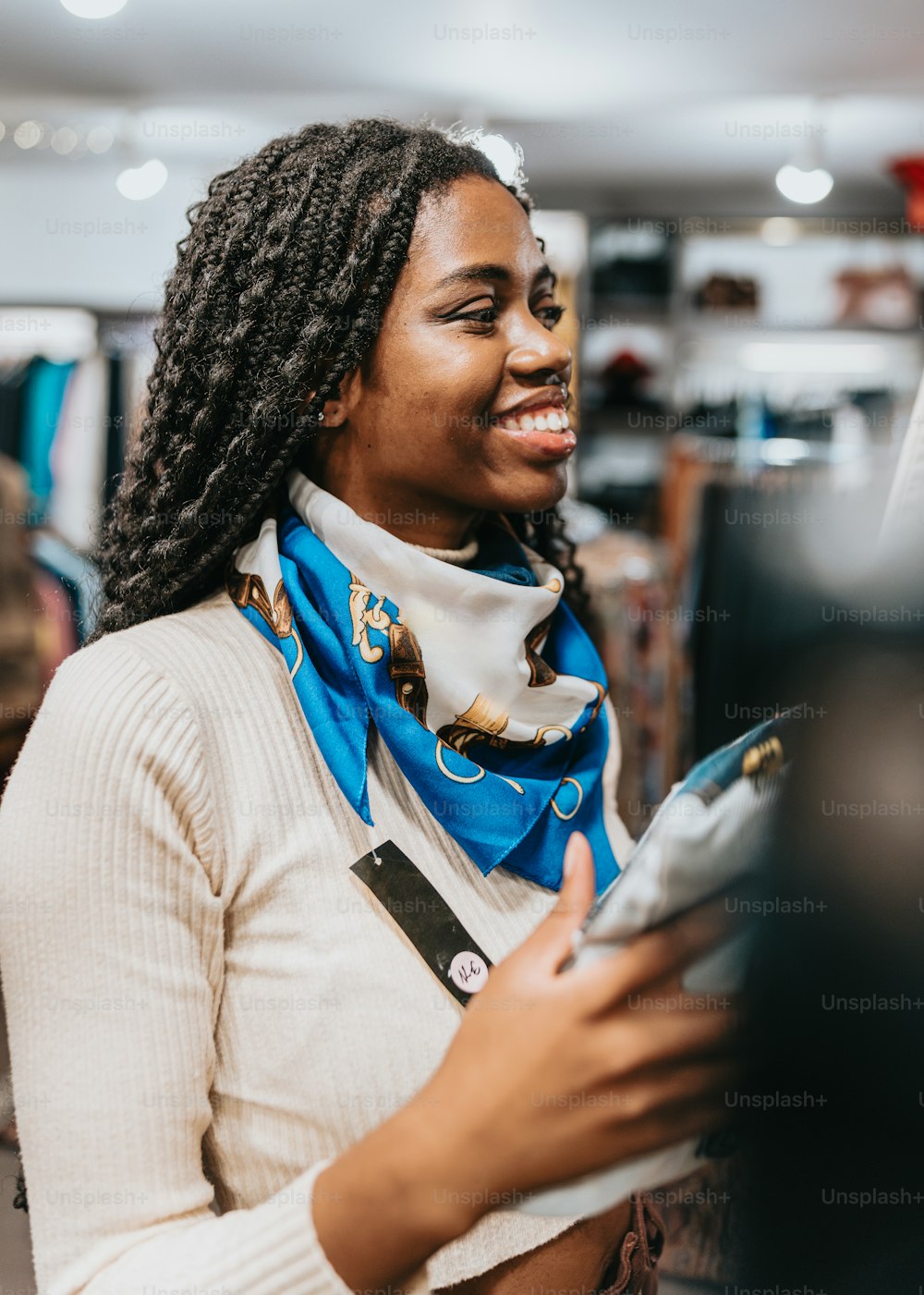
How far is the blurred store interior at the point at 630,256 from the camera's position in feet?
7.56

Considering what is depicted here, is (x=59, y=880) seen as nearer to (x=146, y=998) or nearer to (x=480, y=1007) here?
(x=146, y=998)

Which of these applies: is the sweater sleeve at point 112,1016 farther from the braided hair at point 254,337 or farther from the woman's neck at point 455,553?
the woman's neck at point 455,553

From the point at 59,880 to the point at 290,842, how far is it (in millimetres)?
185

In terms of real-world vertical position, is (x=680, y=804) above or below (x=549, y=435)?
below

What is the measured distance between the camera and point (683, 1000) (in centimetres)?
59

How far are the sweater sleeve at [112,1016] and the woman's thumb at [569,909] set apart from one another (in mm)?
242

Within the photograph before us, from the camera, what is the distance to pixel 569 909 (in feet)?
2.19

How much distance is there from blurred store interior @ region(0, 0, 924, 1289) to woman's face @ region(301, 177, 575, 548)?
233mm

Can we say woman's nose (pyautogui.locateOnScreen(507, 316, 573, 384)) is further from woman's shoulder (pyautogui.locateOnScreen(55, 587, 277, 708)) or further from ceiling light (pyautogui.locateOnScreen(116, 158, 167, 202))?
ceiling light (pyautogui.locateOnScreen(116, 158, 167, 202))

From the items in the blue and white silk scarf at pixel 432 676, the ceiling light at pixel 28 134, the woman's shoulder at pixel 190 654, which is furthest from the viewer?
the ceiling light at pixel 28 134


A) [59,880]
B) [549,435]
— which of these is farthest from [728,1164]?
[549,435]

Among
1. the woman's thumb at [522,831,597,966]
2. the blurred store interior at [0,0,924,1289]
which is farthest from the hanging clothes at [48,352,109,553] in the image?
the woman's thumb at [522,831,597,966]

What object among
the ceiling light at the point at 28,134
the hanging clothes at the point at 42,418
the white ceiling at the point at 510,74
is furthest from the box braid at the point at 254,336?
the ceiling light at the point at 28,134

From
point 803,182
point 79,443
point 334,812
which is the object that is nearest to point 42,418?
point 79,443
